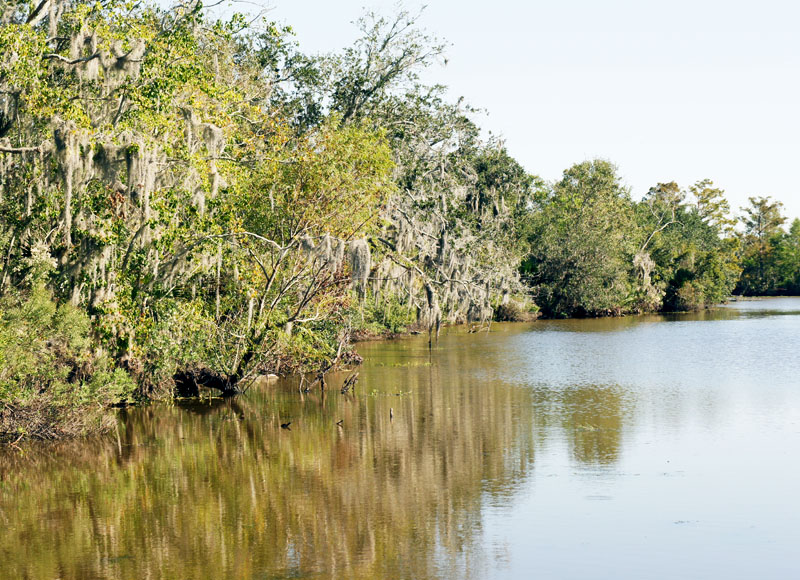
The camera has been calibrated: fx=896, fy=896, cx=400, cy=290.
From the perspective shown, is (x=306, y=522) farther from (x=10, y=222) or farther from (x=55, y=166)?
(x=10, y=222)

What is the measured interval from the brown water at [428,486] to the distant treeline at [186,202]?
1.67 meters

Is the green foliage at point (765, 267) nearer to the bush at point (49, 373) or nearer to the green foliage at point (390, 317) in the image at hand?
the green foliage at point (390, 317)

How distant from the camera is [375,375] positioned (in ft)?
90.9

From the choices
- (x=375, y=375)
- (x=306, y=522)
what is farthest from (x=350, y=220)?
(x=306, y=522)

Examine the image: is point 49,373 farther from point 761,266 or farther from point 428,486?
point 761,266

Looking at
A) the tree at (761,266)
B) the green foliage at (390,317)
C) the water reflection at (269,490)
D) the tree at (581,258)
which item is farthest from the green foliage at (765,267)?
→ the water reflection at (269,490)

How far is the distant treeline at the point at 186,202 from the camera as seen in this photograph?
16.9 m

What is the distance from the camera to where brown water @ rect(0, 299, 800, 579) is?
430 inches

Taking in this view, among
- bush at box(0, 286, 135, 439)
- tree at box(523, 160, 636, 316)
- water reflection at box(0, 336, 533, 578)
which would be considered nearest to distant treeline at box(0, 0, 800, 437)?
bush at box(0, 286, 135, 439)

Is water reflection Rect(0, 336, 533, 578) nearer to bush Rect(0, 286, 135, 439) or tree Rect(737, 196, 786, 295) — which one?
bush Rect(0, 286, 135, 439)

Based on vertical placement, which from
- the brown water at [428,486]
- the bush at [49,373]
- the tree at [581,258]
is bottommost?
the brown water at [428,486]

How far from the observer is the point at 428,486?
14344 mm

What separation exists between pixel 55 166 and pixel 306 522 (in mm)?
8687

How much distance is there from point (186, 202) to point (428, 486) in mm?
9704
